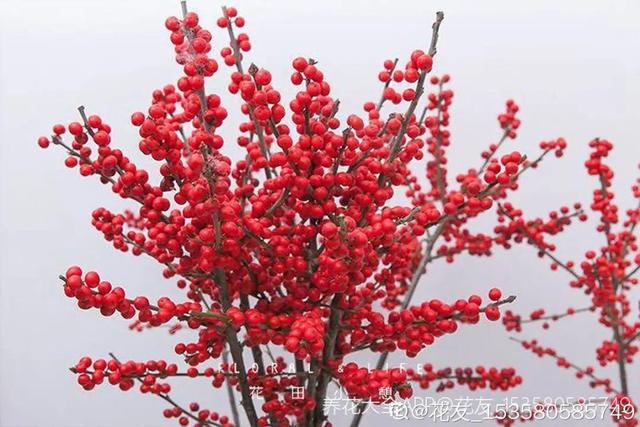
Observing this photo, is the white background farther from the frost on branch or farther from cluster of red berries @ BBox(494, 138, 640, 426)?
the frost on branch

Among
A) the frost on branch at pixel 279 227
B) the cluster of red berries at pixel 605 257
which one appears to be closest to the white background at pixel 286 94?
the cluster of red berries at pixel 605 257

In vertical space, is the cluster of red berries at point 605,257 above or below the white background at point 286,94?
below

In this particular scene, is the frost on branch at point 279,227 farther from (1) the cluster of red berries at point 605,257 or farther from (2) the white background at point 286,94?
(2) the white background at point 286,94

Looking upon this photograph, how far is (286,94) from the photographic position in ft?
4.23

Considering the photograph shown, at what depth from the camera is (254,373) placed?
26.3 inches

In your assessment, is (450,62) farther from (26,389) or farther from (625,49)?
(26,389)

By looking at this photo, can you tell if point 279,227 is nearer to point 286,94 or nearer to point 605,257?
point 605,257

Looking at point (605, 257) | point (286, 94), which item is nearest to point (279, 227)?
point (605, 257)

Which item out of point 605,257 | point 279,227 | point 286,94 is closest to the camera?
point 279,227

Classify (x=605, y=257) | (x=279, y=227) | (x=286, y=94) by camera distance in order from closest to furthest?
1. (x=279, y=227)
2. (x=605, y=257)
3. (x=286, y=94)

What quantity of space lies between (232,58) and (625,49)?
101 cm

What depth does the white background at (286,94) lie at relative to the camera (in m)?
1.25

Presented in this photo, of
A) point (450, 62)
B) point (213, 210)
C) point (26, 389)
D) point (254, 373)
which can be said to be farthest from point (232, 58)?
point (26, 389)

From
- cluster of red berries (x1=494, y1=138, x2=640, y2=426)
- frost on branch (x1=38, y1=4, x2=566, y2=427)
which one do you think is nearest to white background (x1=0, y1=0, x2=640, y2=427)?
cluster of red berries (x1=494, y1=138, x2=640, y2=426)
